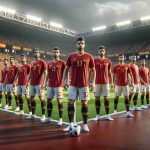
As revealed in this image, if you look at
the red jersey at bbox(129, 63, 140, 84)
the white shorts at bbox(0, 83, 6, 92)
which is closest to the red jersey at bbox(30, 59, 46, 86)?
the white shorts at bbox(0, 83, 6, 92)

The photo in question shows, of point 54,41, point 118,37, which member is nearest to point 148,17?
point 118,37

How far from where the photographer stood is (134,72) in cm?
1223

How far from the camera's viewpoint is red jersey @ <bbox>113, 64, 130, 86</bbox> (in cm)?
1053

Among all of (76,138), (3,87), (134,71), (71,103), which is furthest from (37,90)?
(134,71)

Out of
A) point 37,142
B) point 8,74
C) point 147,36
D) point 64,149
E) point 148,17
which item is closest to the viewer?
point 64,149

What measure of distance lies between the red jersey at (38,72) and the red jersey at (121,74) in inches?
122

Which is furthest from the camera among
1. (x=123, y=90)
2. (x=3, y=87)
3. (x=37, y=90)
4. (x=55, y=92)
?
(x=3, y=87)

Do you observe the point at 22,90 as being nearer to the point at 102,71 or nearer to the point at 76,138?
the point at 102,71

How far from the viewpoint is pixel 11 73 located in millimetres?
12039

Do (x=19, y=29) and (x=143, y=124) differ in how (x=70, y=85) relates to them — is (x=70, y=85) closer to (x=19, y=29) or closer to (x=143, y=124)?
(x=143, y=124)

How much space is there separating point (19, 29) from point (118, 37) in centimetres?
1930

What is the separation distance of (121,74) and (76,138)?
4.70 meters

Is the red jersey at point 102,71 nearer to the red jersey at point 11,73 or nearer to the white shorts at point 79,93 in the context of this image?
the white shorts at point 79,93

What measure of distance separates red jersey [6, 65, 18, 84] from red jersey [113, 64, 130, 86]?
14.7ft
